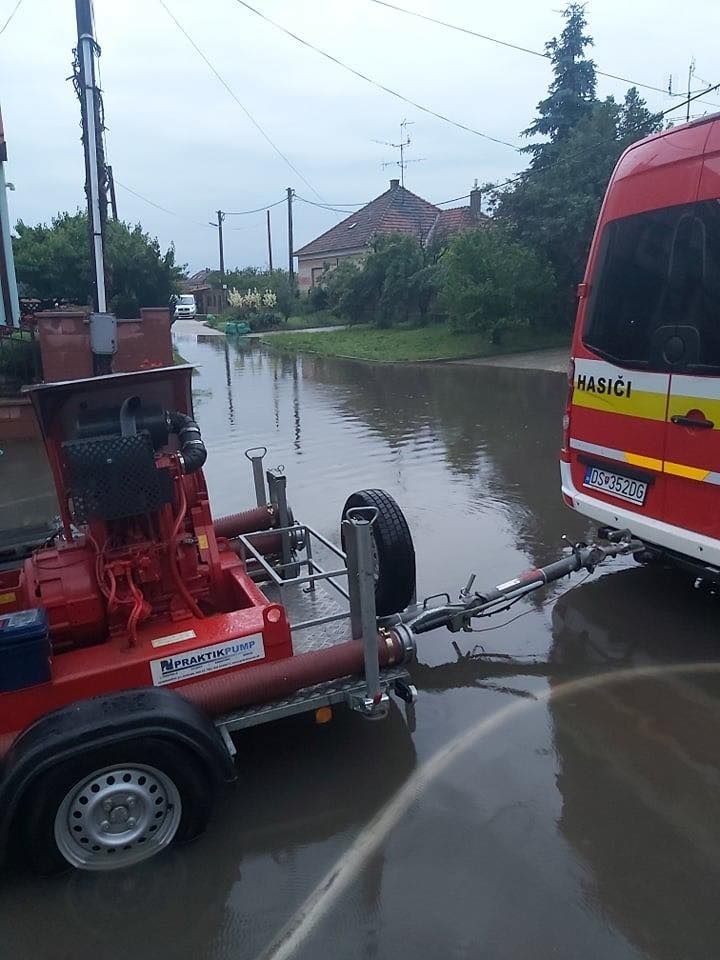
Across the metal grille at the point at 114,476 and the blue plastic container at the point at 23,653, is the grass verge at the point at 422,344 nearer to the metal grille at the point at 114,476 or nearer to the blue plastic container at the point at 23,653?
the metal grille at the point at 114,476

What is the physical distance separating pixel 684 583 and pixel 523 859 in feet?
10.3

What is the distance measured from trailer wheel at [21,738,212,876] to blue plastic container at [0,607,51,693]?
1.42 feet

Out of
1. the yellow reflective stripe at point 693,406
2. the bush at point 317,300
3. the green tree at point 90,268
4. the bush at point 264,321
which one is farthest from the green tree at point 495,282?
the bush at point 317,300

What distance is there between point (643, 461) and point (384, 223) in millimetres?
42015

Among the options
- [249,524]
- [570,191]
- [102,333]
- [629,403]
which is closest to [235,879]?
[249,524]

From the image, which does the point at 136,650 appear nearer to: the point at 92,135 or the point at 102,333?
the point at 102,333

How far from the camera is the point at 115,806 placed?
2.94 m

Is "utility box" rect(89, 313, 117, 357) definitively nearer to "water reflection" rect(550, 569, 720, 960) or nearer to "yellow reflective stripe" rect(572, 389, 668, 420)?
"yellow reflective stripe" rect(572, 389, 668, 420)

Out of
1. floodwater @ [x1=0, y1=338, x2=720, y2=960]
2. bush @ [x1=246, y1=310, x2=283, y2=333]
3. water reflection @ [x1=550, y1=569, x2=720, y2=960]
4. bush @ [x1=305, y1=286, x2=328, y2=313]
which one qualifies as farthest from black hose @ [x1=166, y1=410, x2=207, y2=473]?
bush @ [x1=305, y1=286, x2=328, y2=313]

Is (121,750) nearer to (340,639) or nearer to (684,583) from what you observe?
(340,639)

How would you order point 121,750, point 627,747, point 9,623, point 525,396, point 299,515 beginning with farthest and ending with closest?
1. point 525,396
2. point 299,515
3. point 627,747
4. point 9,623
5. point 121,750

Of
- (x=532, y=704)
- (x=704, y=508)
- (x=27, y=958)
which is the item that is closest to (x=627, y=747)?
(x=532, y=704)

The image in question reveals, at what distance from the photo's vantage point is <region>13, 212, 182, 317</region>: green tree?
812 inches

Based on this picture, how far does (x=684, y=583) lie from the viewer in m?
5.49
